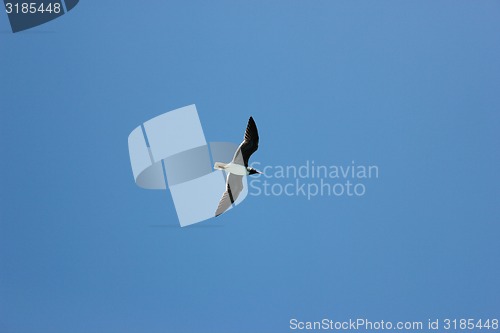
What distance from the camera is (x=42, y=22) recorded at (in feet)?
12.5

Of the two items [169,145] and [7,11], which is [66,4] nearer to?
[7,11]

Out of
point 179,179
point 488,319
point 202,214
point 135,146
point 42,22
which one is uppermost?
point 42,22

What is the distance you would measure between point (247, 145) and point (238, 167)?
0.15 meters

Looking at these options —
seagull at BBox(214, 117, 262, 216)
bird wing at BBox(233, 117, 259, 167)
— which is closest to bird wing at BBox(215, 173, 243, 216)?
seagull at BBox(214, 117, 262, 216)

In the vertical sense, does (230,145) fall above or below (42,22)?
below

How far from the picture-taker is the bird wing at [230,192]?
11.9 ft

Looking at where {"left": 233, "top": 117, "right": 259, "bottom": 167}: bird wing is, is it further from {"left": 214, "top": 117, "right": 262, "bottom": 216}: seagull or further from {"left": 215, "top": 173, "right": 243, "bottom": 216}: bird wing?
{"left": 215, "top": 173, "right": 243, "bottom": 216}: bird wing

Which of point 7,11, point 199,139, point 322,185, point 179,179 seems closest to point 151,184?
point 179,179

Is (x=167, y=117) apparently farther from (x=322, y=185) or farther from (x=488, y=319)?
(x=488, y=319)

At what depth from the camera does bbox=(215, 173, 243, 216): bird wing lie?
3.61m

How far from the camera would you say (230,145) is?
3.64 metres

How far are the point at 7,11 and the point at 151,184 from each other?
4.94ft

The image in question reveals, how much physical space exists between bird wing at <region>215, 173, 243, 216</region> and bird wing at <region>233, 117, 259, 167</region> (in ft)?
0.44

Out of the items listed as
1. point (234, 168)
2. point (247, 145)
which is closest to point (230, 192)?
point (234, 168)
